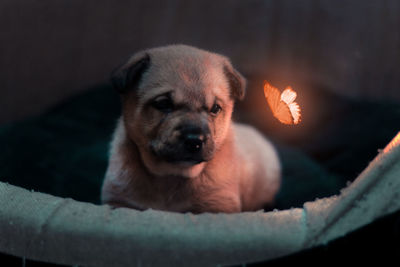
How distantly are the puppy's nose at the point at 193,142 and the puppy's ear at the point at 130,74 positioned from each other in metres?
0.44

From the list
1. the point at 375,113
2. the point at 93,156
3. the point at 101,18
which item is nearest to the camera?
the point at 93,156

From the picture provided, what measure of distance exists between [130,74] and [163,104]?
23 cm

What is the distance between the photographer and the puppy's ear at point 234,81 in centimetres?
218

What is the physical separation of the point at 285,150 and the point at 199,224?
2.37 meters

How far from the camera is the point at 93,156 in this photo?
327 cm

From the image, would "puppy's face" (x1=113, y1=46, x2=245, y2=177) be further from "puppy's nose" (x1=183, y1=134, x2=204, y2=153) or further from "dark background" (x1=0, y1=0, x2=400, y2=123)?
"dark background" (x1=0, y1=0, x2=400, y2=123)

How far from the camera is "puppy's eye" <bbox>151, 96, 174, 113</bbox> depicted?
197cm

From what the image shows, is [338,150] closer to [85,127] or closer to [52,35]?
[85,127]

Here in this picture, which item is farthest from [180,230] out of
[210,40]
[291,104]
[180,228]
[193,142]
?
[210,40]

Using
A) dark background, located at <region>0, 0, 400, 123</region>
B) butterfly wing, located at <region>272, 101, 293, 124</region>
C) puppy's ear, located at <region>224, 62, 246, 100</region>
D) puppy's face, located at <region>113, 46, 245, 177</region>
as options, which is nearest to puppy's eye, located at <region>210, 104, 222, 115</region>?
puppy's face, located at <region>113, 46, 245, 177</region>

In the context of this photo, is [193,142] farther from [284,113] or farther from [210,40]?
[210,40]

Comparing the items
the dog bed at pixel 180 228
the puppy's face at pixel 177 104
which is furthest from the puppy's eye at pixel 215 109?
the dog bed at pixel 180 228

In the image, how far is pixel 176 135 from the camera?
1877mm

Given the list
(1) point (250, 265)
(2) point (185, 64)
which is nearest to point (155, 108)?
(2) point (185, 64)
